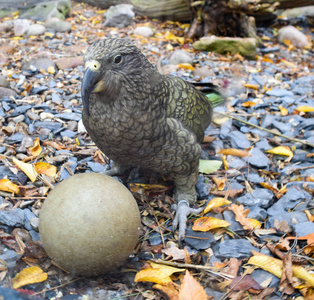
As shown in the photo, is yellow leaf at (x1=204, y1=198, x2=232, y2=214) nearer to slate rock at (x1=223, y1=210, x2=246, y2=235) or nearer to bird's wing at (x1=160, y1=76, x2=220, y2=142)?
slate rock at (x1=223, y1=210, x2=246, y2=235)

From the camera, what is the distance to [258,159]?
12.4 ft

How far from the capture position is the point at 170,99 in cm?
283

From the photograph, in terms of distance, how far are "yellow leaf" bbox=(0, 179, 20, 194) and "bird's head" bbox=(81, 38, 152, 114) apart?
1015mm

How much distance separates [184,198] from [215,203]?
291 mm

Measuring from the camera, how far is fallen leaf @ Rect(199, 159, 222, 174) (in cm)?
355

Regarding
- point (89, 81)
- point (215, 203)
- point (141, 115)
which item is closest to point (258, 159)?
point (215, 203)

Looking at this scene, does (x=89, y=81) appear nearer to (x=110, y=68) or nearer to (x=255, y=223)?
(x=110, y=68)

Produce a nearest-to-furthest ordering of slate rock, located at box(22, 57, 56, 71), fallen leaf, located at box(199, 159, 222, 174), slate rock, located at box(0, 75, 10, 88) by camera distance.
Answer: fallen leaf, located at box(199, 159, 222, 174), slate rock, located at box(0, 75, 10, 88), slate rock, located at box(22, 57, 56, 71)

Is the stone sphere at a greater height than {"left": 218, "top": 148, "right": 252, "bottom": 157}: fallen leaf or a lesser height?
greater

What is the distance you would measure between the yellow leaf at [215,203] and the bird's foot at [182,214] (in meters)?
0.09

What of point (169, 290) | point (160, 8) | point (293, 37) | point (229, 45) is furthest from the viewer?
point (160, 8)

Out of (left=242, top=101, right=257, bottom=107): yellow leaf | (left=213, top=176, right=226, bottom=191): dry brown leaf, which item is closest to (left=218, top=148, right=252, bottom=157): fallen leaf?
(left=213, top=176, right=226, bottom=191): dry brown leaf

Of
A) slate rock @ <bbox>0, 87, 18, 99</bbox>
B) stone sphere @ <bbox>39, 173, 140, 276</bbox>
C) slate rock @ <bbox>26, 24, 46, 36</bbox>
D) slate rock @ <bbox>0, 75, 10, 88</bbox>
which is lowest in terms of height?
stone sphere @ <bbox>39, 173, 140, 276</bbox>

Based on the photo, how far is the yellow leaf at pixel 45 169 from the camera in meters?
3.14
